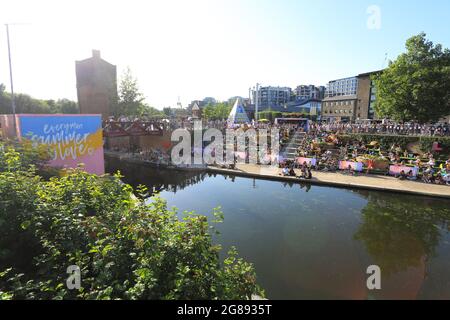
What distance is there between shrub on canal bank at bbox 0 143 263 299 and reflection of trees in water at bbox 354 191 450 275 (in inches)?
313

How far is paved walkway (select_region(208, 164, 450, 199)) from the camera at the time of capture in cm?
1684

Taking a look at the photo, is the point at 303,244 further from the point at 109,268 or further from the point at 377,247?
the point at 109,268

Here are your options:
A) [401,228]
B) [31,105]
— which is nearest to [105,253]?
[401,228]

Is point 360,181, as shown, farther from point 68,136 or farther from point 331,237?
point 68,136

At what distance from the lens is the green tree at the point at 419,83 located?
977 inches

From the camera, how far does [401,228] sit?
12.5 meters

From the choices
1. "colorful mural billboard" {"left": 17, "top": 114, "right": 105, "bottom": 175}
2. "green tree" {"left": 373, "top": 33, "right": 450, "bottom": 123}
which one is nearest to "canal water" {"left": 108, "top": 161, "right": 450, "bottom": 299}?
"colorful mural billboard" {"left": 17, "top": 114, "right": 105, "bottom": 175}

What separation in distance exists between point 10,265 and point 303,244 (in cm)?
938

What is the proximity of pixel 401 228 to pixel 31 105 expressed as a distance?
6007cm

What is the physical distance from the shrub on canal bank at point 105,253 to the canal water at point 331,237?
473 centimetres

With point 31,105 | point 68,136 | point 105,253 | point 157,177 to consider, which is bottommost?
point 157,177

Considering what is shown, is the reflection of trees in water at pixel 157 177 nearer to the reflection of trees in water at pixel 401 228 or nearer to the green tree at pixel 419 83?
the reflection of trees in water at pixel 401 228
